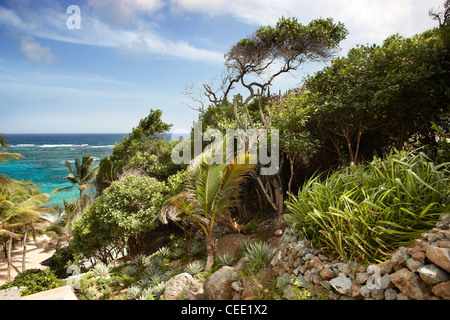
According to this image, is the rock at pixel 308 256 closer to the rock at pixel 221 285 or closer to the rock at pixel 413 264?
the rock at pixel 413 264

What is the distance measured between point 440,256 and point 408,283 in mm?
408

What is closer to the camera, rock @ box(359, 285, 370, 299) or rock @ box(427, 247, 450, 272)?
rock @ box(427, 247, 450, 272)

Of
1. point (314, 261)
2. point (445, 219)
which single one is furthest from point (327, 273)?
point (445, 219)

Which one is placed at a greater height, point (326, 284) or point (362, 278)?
point (362, 278)

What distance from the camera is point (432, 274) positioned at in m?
2.29

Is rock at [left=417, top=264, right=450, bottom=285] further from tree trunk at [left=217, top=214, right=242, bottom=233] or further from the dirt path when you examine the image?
the dirt path

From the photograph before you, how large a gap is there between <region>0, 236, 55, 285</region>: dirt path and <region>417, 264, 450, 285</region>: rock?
68.2ft

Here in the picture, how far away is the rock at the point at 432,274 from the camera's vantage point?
227 centimetres

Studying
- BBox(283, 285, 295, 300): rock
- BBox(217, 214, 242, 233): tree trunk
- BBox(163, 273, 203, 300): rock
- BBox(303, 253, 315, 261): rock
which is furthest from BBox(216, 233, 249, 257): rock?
BBox(303, 253, 315, 261): rock

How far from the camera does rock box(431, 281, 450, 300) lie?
2.20 m

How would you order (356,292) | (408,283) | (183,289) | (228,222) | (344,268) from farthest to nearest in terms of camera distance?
(228,222)
(183,289)
(344,268)
(356,292)
(408,283)

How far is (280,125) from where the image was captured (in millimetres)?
7301

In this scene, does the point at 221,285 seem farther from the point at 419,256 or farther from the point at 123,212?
the point at 123,212

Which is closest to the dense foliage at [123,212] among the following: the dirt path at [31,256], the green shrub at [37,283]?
the green shrub at [37,283]
